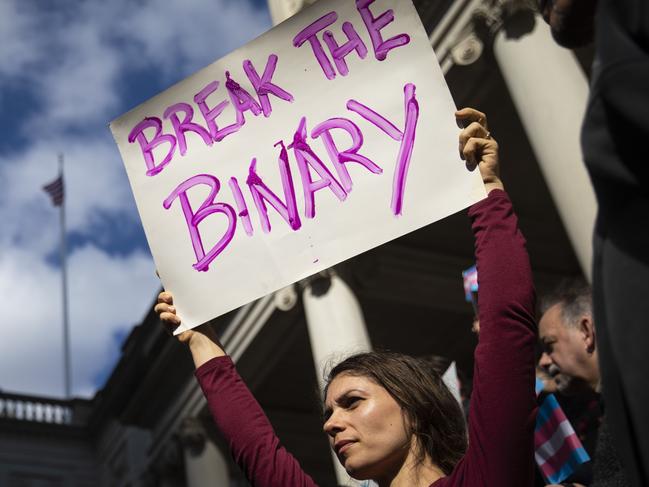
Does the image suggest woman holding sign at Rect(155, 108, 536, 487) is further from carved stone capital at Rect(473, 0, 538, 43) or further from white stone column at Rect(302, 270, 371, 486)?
white stone column at Rect(302, 270, 371, 486)

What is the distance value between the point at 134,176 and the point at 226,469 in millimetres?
13617

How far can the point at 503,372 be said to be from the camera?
210 centimetres

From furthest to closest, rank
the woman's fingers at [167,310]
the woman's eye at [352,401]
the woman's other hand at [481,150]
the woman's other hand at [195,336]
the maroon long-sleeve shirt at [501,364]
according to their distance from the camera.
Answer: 1. the woman's fingers at [167,310]
2. the woman's other hand at [195,336]
3. the woman's eye at [352,401]
4. the woman's other hand at [481,150]
5. the maroon long-sleeve shirt at [501,364]

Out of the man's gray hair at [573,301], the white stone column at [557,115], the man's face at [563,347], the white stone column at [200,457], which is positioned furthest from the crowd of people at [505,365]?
the white stone column at [200,457]

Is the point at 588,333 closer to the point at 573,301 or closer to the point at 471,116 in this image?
the point at 573,301

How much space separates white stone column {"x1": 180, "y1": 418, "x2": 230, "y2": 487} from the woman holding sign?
44.5 ft

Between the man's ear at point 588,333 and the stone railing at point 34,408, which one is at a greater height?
the stone railing at point 34,408

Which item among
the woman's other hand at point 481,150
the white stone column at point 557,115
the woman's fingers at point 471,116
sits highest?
the white stone column at point 557,115

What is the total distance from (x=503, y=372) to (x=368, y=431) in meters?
0.49

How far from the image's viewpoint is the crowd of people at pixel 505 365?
1.42 m

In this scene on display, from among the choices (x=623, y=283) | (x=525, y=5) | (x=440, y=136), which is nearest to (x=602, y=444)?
(x=440, y=136)

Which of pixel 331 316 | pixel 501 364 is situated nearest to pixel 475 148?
pixel 501 364

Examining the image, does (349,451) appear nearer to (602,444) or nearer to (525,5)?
(602,444)

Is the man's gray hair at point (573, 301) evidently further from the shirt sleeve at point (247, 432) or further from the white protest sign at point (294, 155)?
the shirt sleeve at point (247, 432)
